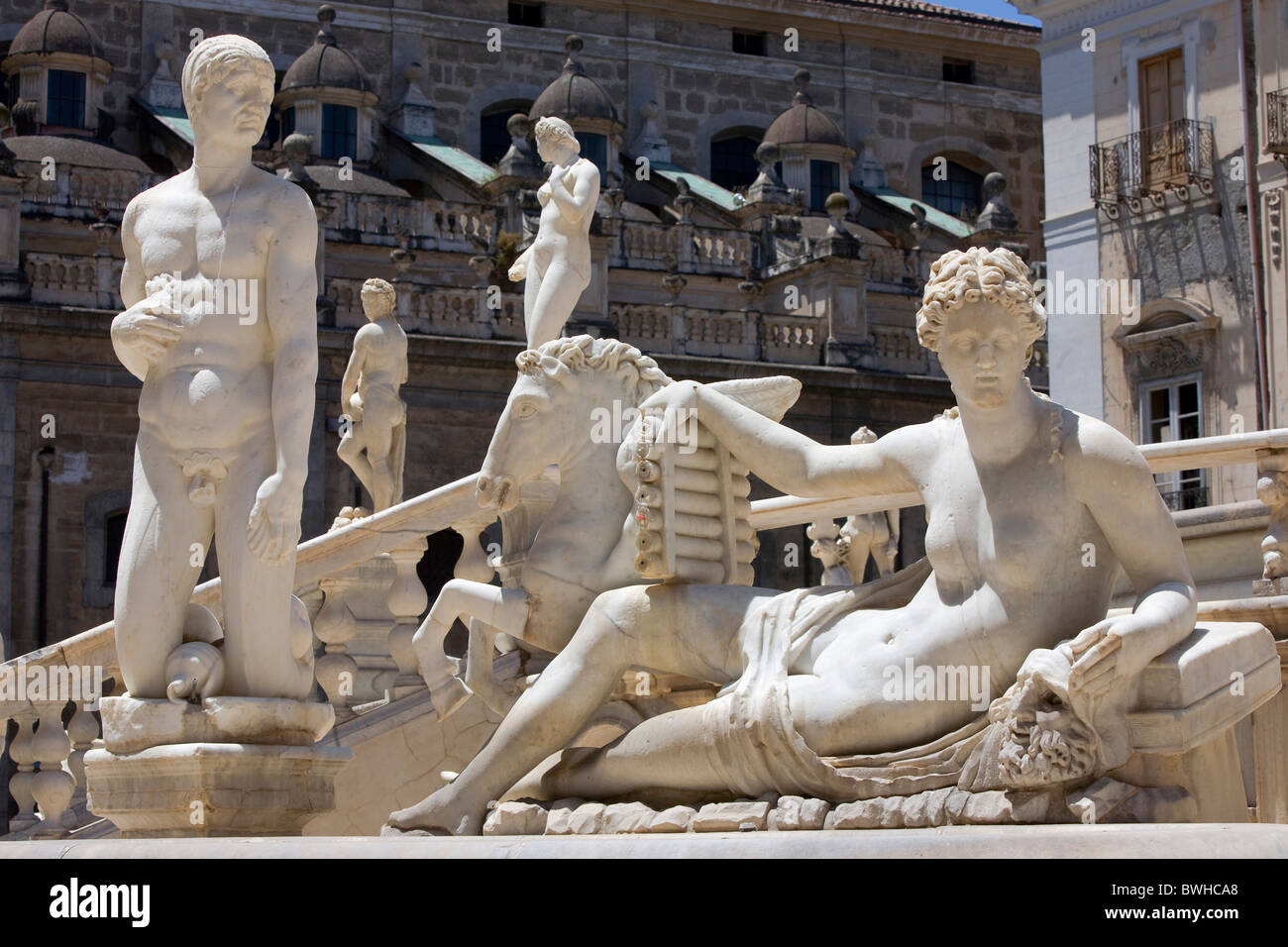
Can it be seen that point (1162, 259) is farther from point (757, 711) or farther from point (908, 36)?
point (757, 711)

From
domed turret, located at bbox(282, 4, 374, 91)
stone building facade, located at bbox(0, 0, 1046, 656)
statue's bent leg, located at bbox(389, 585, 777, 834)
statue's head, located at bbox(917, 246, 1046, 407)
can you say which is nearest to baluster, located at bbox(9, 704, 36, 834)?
statue's bent leg, located at bbox(389, 585, 777, 834)

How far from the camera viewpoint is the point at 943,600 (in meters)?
4.91

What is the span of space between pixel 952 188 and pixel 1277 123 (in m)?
19.8

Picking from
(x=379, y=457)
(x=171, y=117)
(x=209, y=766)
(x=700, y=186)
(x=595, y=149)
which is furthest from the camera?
(x=700, y=186)

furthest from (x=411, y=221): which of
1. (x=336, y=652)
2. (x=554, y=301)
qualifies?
(x=336, y=652)

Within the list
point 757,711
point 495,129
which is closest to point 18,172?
point 495,129

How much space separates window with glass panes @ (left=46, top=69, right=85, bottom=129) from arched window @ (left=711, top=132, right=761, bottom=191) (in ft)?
41.9

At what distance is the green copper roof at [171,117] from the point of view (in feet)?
107

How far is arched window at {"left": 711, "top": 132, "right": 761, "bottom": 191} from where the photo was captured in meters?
40.9

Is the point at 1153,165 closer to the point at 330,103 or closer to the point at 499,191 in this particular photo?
the point at 499,191

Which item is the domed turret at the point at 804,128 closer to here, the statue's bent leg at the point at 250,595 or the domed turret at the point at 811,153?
the domed turret at the point at 811,153

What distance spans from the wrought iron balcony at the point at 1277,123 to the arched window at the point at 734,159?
18357mm

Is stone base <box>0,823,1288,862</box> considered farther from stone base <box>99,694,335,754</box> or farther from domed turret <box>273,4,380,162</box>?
domed turret <box>273,4,380,162</box>
